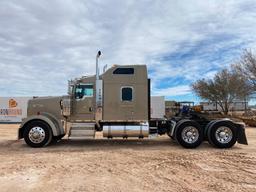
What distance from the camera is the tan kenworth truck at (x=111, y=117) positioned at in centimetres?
1132

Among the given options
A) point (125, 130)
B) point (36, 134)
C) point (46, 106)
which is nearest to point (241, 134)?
point (125, 130)

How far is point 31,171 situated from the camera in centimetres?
732

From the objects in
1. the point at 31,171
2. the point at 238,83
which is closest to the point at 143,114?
the point at 31,171

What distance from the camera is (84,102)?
38.7 ft

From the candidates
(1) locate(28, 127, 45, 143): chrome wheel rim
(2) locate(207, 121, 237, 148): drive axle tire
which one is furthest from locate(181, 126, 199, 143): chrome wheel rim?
(1) locate(28, 127, 45, 143): chrome wheel rim

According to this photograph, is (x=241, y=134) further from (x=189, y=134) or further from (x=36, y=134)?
(x=36, y=134)

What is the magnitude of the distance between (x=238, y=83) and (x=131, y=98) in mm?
26315

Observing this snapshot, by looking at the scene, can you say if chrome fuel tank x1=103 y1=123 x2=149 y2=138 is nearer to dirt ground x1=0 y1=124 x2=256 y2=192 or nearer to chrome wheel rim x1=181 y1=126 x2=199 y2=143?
dirt ground x1=0 y1=124 x2=256 y2=192

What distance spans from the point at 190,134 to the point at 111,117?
317 centimetres

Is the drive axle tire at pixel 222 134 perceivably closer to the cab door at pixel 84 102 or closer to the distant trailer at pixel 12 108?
the cab door at pixel 84 102

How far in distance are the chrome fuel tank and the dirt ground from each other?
0.81 metres

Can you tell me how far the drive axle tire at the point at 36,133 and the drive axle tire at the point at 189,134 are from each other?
5028mm

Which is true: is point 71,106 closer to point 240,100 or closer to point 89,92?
point 89,92

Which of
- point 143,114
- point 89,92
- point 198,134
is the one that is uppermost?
point 89,92
